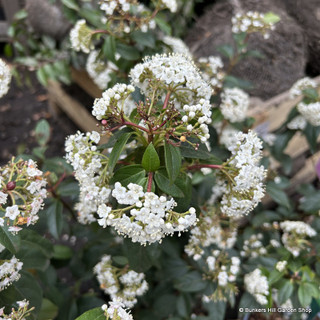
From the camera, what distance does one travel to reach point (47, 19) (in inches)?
94.1

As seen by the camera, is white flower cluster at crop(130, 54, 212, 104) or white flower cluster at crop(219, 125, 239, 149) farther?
white flower cluster at crop(219, 125, 239, 149)

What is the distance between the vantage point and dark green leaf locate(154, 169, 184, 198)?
833 mm

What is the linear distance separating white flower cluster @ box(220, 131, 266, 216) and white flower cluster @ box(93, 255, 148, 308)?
16.6 inches

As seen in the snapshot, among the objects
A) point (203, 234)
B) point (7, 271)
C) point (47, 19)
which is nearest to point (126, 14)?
point (203, 234)

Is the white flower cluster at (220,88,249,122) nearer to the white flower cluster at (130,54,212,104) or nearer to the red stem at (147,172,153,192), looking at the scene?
the white flower cluster at (130,54,212,104)

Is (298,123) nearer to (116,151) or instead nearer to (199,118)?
(199,118)

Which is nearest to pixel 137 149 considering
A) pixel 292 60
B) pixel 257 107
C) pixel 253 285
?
pixel 253 285

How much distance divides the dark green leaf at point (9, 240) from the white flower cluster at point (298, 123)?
4.46 ft

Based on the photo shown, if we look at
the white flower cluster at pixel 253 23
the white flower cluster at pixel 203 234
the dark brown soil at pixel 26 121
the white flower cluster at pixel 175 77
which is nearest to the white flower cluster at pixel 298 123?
the white flower cluster at pixel 253 23

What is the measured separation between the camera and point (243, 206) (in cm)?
90

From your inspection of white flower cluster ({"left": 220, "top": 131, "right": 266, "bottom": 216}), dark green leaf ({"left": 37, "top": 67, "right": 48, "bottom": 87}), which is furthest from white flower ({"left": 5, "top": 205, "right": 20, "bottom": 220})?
dark green leaf ({"left": 37, "top": 67, "right": 48, "bottom": 87})

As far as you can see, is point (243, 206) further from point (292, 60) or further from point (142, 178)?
point (292, 60)

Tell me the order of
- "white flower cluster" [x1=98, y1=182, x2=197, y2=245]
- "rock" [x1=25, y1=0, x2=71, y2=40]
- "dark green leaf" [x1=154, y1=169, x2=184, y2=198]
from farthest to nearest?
"rock" [x1=25, y1=0, x2=71, y2=40]
"dark green leaf" [x1=154, y1=169, x2=184, y2=198]
"white flower cluster" [x1=98, y1=182, x2=197, y2=245]

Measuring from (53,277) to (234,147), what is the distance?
984mm
